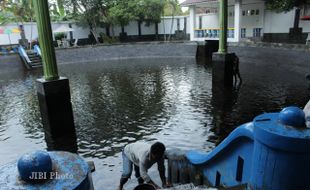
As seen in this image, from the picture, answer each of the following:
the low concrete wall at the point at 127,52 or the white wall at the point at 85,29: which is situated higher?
the white wall at the point at 85,29

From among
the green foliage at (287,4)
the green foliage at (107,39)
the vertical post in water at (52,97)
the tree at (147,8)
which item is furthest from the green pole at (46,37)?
the green foliage at (107,39)

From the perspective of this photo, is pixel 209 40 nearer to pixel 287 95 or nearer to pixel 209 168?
pixel 287 95

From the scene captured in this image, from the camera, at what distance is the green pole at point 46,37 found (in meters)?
6.93

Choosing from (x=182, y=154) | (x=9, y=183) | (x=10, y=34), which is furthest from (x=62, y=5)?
(x=9, y=183)

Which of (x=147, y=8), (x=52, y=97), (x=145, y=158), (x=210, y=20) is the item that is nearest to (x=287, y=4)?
(x=210, y=20)

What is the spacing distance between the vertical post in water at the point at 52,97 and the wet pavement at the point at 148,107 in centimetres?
36

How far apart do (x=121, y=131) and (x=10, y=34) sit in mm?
25069

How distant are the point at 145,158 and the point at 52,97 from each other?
4.24 meters

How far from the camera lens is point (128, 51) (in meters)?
27.1

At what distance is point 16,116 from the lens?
10086 millimetres

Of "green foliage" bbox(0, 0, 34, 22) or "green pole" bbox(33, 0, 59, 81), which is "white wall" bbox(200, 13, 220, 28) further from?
"green pole" bbox(33, 0, 59, 81)

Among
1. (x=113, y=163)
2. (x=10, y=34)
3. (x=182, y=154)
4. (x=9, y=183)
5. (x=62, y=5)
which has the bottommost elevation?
(x=113, y=163)

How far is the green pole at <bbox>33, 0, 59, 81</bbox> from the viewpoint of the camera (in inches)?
273

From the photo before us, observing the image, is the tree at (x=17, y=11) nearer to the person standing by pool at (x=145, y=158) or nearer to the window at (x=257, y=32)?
the window at (x=257, y=32)
